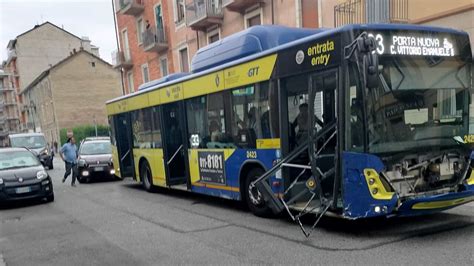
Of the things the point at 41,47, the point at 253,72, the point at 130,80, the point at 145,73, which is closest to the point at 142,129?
the point at 253,72

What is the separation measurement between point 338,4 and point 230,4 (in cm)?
614

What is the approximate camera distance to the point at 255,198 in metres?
7.71

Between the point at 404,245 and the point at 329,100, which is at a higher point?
the point at 329,100

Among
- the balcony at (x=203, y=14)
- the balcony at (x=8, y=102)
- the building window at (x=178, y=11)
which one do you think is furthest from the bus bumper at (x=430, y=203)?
the balcony at (x=8, y=102)

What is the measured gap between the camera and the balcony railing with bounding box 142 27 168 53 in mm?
26038

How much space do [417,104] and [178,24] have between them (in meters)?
20.8

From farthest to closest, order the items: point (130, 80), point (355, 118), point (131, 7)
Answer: point (130, 80) → point (131, 7) → point (355, 118)

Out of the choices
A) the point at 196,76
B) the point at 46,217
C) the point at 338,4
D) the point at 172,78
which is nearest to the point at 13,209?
the point at 46,217

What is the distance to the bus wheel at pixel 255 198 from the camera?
24.7 feet

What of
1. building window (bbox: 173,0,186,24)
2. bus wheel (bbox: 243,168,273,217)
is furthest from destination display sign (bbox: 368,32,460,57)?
building window (bbox: 173,0,186,24)

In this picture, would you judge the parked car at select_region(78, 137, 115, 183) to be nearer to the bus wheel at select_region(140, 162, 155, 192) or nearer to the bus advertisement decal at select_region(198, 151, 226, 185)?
the bus wheel at select_region(140, 162, 155, 192)

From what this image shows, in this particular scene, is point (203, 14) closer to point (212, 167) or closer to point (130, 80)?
point (212, 167)

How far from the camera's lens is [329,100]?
22.3 feet

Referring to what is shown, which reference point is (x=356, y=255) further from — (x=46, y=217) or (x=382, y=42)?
(x=46, y=217)
